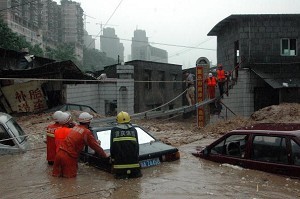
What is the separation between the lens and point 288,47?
824 inches

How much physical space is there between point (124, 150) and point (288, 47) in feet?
57.9

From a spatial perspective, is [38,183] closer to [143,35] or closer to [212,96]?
[212,96]

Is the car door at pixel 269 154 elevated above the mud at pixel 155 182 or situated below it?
above

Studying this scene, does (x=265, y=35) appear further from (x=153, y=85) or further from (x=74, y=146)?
(x=74, y=146)

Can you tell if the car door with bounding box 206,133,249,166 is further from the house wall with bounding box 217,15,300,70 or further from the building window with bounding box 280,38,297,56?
the building window with bounding box 280,38,297,56

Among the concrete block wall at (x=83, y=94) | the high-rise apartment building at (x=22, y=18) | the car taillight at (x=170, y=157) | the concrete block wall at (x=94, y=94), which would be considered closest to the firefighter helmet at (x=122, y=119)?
the car taillight at (x=170, y=157)

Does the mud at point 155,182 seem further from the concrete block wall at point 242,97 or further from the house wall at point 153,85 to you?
the house wall at point 153,85

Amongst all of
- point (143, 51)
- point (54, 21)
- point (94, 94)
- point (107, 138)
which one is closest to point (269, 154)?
point (107, 138)

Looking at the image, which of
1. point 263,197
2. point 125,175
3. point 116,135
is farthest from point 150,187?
point 263,197

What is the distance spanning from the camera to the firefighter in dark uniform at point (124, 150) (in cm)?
600

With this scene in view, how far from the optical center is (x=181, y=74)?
33.0m

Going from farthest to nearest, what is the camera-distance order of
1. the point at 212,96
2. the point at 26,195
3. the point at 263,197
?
the point at 212,96, the point at 26,195, the point at 263,197

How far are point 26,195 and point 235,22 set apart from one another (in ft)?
59.7

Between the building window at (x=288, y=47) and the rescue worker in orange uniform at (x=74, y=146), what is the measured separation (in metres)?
17.3
